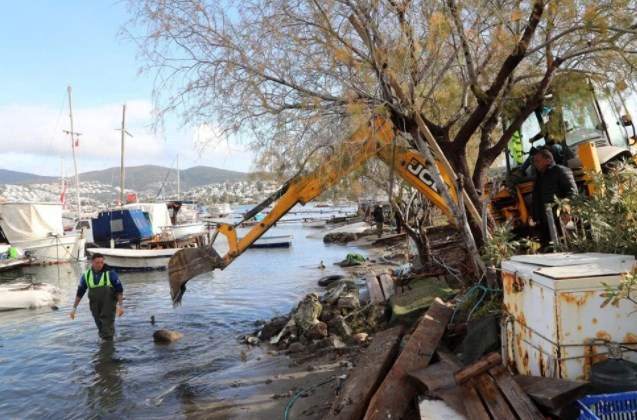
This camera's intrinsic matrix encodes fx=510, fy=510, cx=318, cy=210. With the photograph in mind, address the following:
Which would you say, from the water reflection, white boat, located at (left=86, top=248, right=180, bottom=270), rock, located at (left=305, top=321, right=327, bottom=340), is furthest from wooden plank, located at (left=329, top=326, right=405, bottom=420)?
white boat, located at (left=86, top=248, right=180, bottom=270)

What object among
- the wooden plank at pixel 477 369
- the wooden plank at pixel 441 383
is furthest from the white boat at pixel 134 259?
the wooden plank at pixel 477 369

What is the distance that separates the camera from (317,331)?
8.95 meters

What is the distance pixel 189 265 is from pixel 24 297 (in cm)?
1008

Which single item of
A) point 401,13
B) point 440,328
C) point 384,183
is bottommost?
point 440,328

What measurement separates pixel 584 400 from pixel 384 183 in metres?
9.63

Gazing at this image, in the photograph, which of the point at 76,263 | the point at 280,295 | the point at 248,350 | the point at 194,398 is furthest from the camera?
the point at 76,263

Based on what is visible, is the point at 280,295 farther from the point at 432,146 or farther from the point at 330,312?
the point at 432,146

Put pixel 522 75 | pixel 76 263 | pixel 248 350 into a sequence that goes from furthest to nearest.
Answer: pixel 76 263 < pixel 248 350 < pixel 522 75

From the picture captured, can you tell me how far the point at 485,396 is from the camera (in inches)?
140

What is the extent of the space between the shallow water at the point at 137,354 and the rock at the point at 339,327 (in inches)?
56.9

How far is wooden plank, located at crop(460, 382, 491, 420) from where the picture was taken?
3.40 metres

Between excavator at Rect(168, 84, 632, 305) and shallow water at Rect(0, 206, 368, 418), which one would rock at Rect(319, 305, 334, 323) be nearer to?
shallow water at Rect(0, 206, 368, 418)

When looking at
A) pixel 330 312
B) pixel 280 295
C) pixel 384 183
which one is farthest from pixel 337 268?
pixel 330 312

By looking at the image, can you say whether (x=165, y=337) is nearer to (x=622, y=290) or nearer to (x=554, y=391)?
(x=554, y=391)
